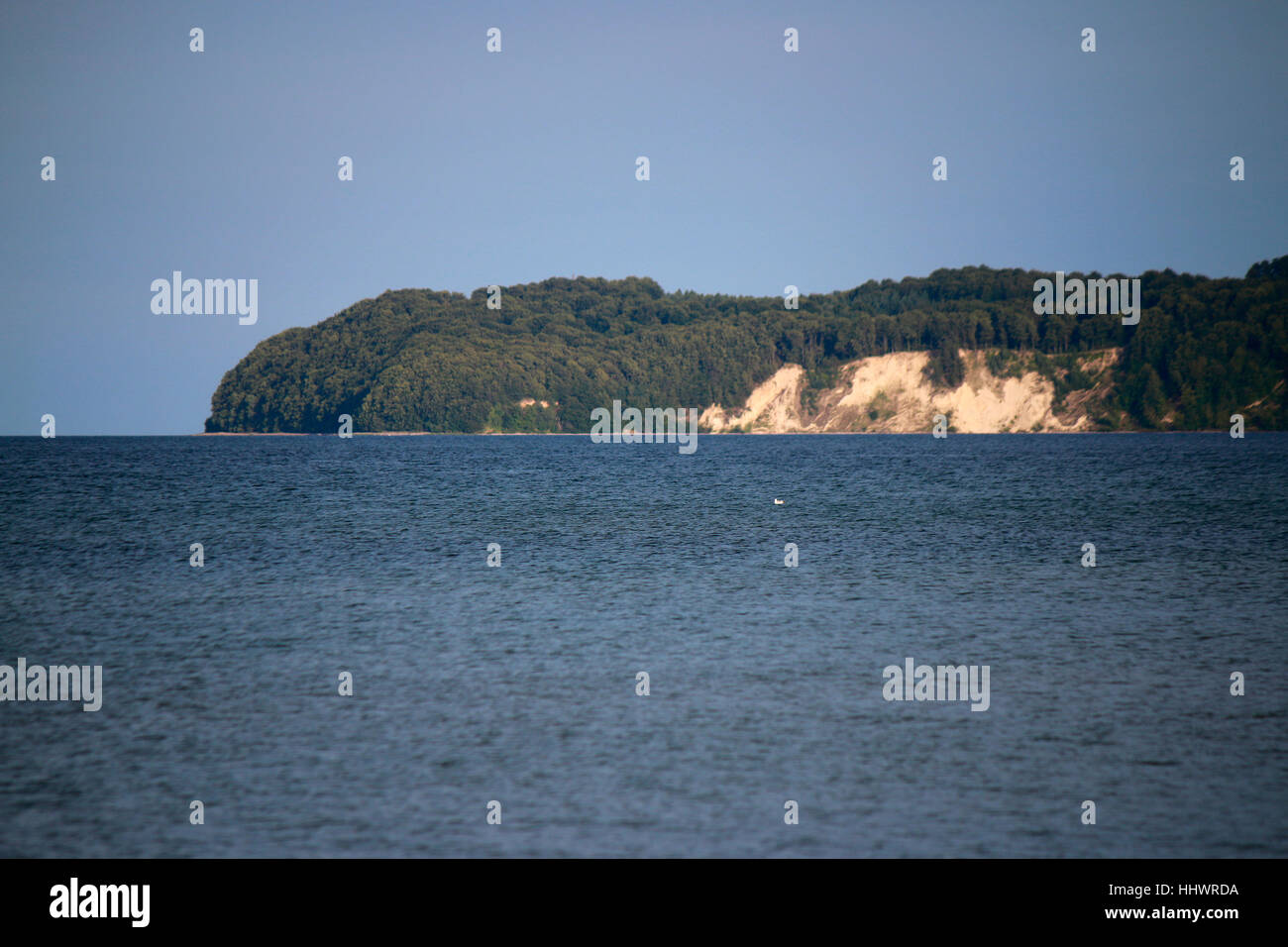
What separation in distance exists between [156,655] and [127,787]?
10369mm

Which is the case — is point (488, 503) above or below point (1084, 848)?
above

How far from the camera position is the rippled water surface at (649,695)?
15.2m

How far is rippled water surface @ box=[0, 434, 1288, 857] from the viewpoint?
599 inches

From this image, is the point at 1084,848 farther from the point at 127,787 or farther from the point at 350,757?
the point at 127,787

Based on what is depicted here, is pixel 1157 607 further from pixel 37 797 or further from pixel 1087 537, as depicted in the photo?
pixel 37 797

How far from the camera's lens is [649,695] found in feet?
73.1
